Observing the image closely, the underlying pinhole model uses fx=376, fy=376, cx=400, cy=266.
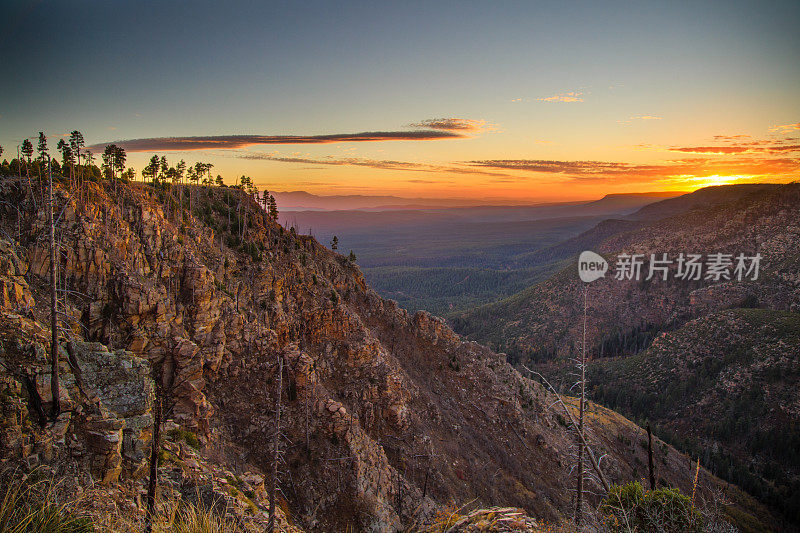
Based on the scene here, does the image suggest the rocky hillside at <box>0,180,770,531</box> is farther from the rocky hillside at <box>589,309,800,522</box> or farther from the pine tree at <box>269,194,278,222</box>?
the rocky hillside at <box>589,309,800,522</box>

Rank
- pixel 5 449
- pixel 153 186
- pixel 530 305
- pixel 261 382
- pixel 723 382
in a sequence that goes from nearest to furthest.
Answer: pixel 5 449, pixel 261 382, pixel 153 186, pixel 723 382, pixel 530 305

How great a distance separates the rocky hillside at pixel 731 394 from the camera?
72438mm

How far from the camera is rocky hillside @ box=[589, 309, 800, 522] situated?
72438 mm

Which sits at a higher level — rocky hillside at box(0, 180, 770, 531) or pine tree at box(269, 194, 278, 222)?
pine tree at box(269, 194, 278, 222)

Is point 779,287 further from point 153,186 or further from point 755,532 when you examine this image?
point 153,186

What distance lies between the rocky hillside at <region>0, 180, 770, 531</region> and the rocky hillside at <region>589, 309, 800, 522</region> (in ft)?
166

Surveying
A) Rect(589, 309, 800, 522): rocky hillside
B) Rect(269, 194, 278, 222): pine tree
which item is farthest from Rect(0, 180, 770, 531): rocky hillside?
Rect(589, 309, 800, 522): rocky hillside

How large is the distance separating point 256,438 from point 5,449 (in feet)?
47.8

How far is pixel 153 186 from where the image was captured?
35375mm

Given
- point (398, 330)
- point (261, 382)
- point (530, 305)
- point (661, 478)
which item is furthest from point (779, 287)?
point (261, 382)

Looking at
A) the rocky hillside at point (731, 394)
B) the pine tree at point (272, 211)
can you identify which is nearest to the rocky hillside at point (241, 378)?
the pine tree at point (272, 211)

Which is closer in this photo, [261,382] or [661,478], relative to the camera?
[261,382]

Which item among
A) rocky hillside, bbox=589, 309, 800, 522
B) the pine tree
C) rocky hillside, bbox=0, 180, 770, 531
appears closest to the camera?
rocky hillside, bbox=0, 180, 770, 531

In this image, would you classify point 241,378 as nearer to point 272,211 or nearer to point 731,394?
point 272,211
